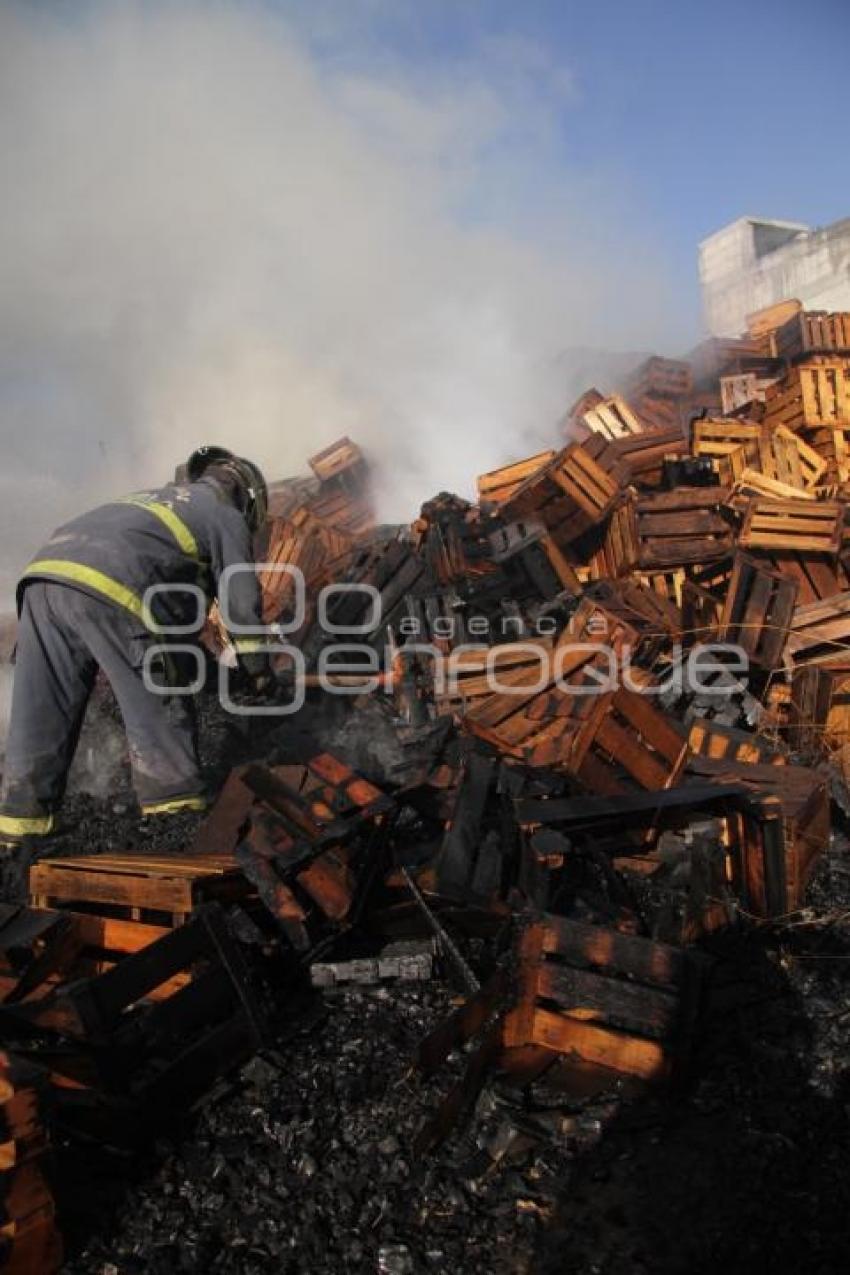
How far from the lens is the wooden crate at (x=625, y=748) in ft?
13.9

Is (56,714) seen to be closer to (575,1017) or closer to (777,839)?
(575,1017)

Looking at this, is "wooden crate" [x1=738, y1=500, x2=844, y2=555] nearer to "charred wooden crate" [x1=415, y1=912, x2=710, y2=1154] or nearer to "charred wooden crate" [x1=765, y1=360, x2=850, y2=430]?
"charred wooden crate" [x1=765, y1=360, x2=850, y2=430]

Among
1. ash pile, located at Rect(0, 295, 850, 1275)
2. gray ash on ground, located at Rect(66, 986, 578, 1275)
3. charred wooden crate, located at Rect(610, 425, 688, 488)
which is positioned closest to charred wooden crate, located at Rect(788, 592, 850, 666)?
ash pile, located at Rect(0, 295, 850, 1275)

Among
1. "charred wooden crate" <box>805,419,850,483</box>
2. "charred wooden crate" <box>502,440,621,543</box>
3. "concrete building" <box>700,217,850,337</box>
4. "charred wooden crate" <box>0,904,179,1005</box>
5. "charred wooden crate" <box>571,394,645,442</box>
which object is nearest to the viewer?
"charred wooden crate" <box>0,904,179,1005</box>

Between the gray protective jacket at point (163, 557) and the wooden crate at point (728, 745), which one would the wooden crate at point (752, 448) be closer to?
the wooden crate at point (728, 745)

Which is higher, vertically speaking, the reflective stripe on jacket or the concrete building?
the concrete building

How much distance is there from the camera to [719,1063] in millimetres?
2816

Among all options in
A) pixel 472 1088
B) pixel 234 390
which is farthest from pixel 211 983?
pixel 234 390

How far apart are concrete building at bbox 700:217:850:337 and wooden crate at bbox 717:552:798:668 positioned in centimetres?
1642

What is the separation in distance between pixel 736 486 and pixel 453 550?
8.38 ft

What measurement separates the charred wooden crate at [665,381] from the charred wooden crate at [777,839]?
9756mm

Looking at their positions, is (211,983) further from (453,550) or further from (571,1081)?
(453,550)

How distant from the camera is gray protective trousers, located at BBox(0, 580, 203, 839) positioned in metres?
4.46

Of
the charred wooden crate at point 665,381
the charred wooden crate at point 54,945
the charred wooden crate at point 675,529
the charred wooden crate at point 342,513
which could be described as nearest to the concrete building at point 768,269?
the charred wooden crate at point 665,381
